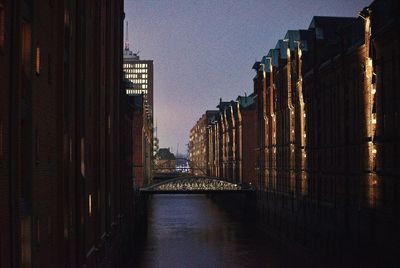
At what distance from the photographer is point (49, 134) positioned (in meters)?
17.8

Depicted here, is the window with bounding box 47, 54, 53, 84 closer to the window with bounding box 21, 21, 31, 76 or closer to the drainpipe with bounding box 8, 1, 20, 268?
the window with bounding box 21, 21, 31, 76

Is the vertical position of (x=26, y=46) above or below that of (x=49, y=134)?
above

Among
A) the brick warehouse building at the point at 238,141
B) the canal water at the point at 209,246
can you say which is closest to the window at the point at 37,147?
the canal water at the point at 209,246

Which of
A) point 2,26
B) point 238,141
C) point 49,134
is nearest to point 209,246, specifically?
point 49,134

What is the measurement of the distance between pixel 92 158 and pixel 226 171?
107341 millimetres

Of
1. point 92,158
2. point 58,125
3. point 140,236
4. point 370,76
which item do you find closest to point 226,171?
point 140,236

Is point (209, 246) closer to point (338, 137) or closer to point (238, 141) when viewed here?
point (338, 137)

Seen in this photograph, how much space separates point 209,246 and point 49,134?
4569 centimetres

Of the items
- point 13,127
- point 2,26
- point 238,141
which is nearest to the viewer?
point 2,26

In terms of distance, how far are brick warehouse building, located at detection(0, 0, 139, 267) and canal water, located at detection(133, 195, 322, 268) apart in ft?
70.9

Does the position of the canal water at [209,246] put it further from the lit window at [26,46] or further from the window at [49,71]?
the lit window at [26,46]

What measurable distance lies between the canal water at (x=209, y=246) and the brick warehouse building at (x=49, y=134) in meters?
21.6

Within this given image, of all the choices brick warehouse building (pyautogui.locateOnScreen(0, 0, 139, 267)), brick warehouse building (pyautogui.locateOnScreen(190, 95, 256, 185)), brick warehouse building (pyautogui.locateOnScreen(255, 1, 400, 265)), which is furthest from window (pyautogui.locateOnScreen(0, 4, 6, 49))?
brick warehouse building (pyautogui.locateOnScreen(190, 95, 256, 185))

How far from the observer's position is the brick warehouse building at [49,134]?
12484mm
